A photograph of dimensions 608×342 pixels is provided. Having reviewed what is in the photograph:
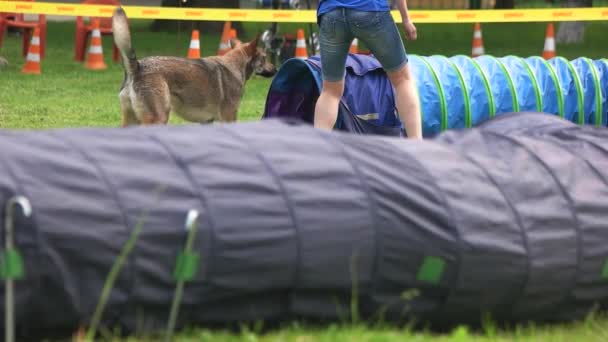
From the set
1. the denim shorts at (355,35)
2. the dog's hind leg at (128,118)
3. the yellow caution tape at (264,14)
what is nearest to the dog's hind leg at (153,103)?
the dog's hind leg at (128,118)

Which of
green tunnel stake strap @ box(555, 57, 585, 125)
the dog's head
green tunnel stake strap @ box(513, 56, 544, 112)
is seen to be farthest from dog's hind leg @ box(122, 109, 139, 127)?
green tunnel stake strap @ box(555, 57, 585, 125)

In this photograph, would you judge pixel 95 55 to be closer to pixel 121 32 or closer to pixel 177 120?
pixel 177 120

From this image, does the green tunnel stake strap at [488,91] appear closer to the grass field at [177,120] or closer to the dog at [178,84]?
the dog at [178,84]

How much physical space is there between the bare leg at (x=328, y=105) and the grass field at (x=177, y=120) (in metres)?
2.91

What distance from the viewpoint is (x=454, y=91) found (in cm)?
859

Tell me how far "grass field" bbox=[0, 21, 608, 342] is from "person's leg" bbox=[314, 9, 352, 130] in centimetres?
287

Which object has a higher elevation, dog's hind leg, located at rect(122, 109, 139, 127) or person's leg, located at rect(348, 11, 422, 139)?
person's leg, located at rect(348, 11, 422, 139)

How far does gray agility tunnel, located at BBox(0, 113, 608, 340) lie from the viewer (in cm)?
378

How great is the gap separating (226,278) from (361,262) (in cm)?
54

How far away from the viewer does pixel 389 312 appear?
427cm

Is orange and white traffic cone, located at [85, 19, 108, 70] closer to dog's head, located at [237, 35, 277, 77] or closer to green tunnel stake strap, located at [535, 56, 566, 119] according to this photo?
dog's head, located at [237, 35, 277, 77]

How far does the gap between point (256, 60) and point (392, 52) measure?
127 inches

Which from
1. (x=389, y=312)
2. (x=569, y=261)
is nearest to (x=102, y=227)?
(x=389, y=312)

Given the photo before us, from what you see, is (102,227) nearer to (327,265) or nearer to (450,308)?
(327,265)
